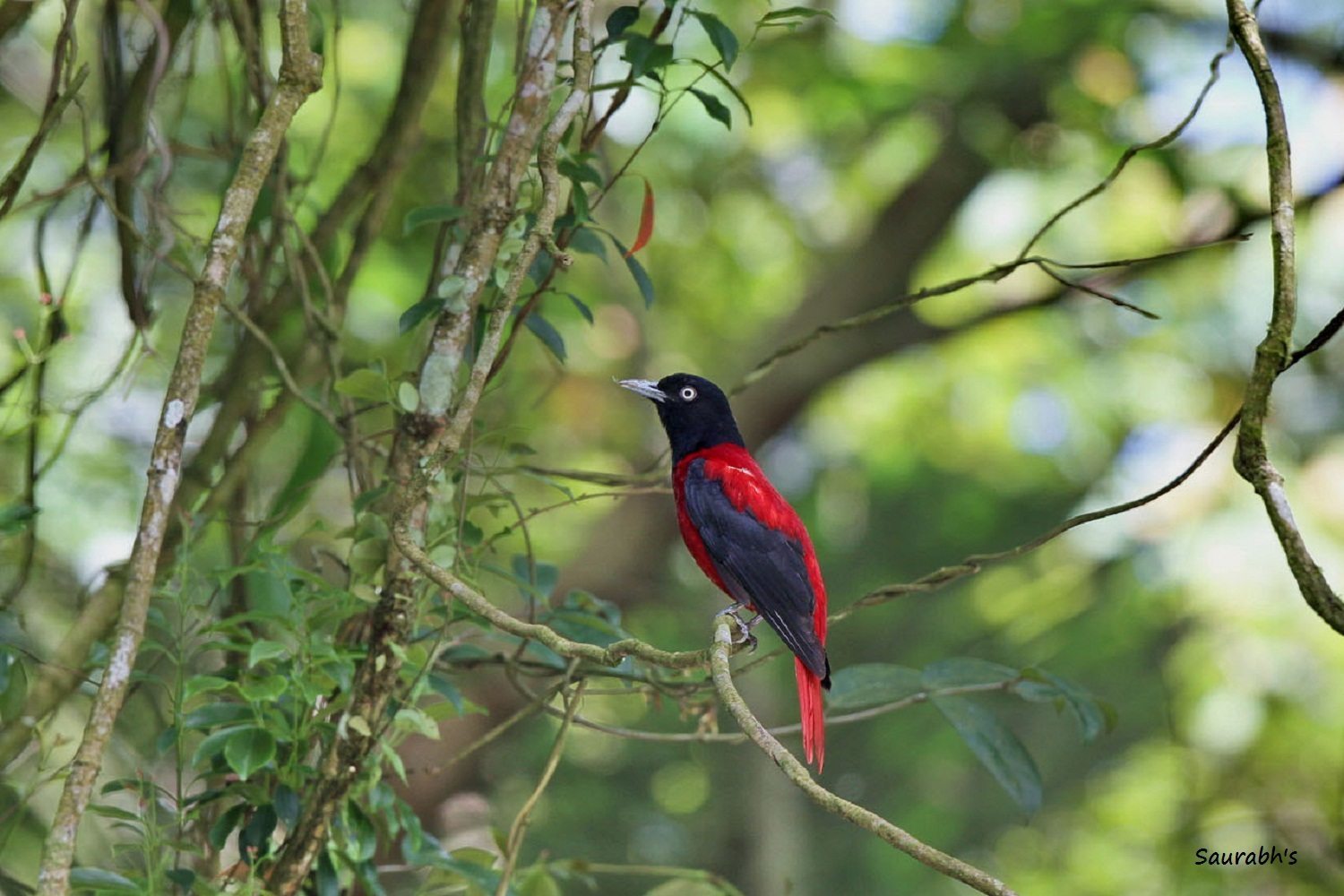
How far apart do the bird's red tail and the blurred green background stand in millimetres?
1870

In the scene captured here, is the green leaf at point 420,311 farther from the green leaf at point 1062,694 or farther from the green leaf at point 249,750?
the green leaf at point 1062,694

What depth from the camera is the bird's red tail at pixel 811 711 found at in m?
3.27

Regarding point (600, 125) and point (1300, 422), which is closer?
point (600, 125)

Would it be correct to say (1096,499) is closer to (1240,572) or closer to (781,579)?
(1240,572)

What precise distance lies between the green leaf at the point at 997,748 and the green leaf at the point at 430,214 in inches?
57.5

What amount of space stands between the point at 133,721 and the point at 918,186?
452 centimetres

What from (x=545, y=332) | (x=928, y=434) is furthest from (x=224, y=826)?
(x=928, y=434)

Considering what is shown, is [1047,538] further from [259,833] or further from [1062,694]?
[259,833]

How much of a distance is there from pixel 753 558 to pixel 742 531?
3.3 inches

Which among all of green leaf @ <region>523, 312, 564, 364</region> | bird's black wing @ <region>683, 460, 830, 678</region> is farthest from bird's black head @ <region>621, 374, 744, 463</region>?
green leaf @ <region>523, 312, 564, 364</region>

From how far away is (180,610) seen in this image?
90.5 inches

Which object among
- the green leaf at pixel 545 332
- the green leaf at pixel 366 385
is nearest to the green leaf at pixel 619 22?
the green leaf at pixel 545 332

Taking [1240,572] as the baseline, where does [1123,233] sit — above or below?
above

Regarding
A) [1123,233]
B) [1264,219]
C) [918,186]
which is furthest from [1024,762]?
[1123,233]
